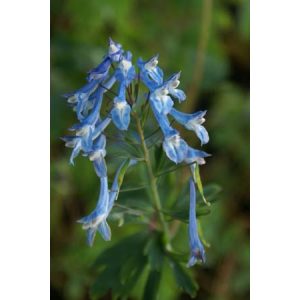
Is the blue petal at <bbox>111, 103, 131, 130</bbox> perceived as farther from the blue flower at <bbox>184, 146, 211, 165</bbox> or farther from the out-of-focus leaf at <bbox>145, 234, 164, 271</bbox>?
the out-of-focus leaf at <bbox>145, 234, 164, 271</bbox>

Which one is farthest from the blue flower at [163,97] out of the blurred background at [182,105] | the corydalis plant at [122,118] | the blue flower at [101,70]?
the blurred background at [182,105]

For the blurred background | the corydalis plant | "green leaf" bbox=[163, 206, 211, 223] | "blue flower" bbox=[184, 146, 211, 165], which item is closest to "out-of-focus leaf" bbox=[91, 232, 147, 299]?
"green leaf" bbox=[163, 206, 211, 223]

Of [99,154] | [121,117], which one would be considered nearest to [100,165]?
[99,154]

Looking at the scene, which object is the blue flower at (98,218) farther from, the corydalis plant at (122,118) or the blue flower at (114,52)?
the blue flower at (114,52)

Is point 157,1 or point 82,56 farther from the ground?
point 157,1
